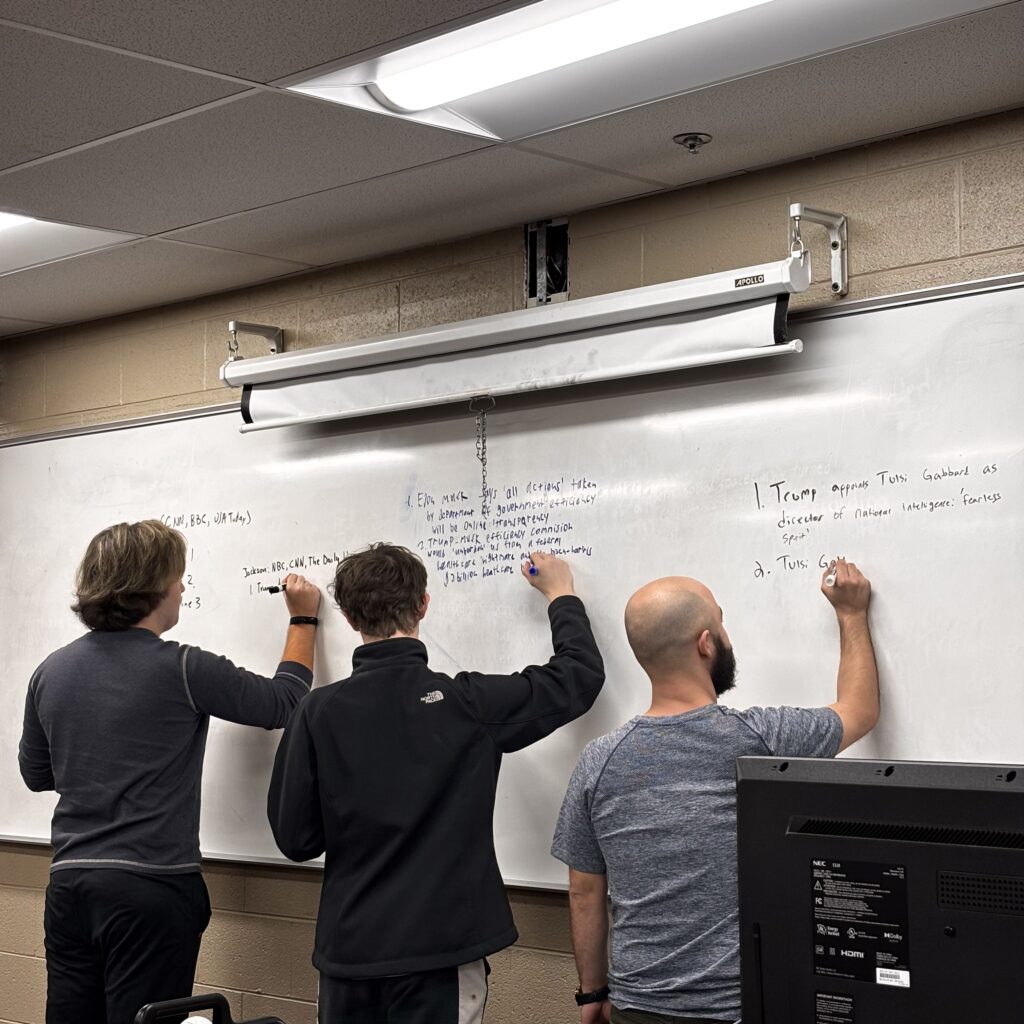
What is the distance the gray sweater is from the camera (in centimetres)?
303

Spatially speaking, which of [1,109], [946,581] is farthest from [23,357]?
[946,581]

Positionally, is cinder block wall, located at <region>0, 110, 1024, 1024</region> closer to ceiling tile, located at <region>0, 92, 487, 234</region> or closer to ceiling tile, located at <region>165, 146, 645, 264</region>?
ceiling tile, located at <region>165, 146, 645, 264</region>

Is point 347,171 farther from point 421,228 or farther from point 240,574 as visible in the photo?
point 240,574

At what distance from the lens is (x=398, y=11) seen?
6.84 feet

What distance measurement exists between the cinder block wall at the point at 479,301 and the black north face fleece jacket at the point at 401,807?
1.48ft

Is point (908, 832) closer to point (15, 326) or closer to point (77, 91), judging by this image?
point (77, 91)

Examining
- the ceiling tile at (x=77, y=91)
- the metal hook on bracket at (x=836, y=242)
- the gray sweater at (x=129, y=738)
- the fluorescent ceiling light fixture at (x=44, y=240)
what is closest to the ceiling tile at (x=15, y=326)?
the fluorescent ceiling light fixture at (x=44, y=240)

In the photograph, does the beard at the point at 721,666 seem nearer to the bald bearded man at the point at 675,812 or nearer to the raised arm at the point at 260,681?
the bald bearded man at the point at 675,812

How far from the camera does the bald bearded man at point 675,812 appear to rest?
86.8 inches

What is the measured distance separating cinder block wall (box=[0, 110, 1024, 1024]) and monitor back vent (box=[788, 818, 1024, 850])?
1.48 meters

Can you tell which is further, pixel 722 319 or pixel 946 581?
pixel 722 319

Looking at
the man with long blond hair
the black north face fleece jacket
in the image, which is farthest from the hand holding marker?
the black north face fleece jacket

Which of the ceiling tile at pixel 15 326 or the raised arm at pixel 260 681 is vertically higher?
the ceiling tile at pixel 15 326

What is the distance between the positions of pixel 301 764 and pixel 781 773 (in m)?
1.46
